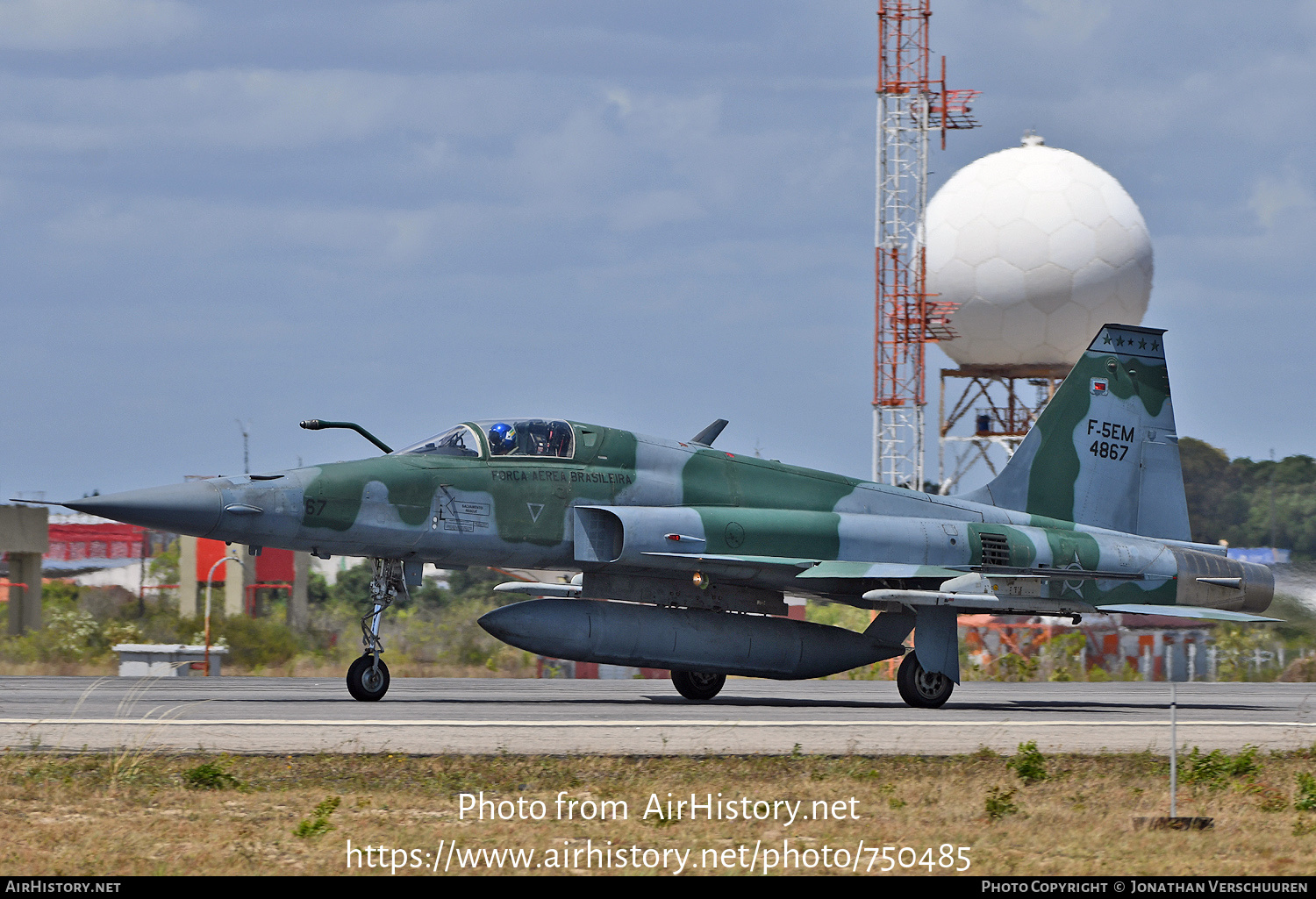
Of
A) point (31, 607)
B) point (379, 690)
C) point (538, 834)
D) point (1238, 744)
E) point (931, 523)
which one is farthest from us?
point (31, 607)

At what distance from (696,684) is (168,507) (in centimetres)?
682

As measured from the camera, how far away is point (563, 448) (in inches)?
643

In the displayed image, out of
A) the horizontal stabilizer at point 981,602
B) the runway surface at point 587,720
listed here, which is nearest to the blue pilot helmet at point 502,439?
the runway surface at point 587,720

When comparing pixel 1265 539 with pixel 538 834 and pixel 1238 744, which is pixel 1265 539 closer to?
pixel 1238 744

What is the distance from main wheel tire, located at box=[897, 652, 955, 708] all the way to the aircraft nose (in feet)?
26.4

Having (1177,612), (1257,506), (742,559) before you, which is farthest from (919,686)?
(1257,506)

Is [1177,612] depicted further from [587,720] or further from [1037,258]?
[1037,258]

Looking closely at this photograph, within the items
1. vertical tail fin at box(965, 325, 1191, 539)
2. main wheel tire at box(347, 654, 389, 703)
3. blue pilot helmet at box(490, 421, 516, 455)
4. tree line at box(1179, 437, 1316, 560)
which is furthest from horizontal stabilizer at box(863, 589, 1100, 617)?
tree line at box(1179, 437, 1316, 560)

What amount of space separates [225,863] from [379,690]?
829 centimetres

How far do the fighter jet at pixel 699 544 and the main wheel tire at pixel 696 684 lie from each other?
0.08ft

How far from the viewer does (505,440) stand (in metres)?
16.0

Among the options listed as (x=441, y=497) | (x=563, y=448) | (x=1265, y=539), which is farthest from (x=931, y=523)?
(x=1265, y=539)

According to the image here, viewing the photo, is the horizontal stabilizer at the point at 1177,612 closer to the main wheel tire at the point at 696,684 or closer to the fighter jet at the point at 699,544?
the fighter jet at the point at 699,544

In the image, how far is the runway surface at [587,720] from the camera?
11.1m
